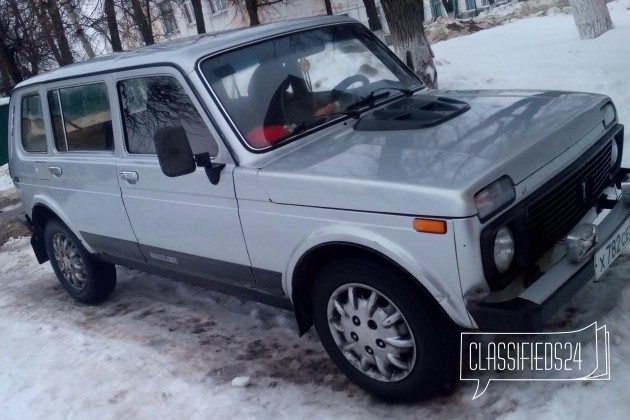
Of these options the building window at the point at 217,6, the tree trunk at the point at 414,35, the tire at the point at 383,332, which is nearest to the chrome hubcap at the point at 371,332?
the tire at the point at 383,332

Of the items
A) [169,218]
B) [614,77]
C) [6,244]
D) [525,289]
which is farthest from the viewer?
[6,244]

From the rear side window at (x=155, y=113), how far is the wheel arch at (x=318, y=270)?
2.80 feet

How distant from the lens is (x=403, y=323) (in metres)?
3.10

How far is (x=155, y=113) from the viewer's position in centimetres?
407

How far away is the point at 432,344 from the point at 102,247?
2.97 metres

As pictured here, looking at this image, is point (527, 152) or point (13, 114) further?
point (13, 114)

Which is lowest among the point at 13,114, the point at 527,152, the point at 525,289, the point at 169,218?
the point at 525,289

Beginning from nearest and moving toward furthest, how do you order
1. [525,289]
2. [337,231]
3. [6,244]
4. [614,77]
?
1. [525,289]
2. [337,231]
3. [614,77]
4. [6,244]

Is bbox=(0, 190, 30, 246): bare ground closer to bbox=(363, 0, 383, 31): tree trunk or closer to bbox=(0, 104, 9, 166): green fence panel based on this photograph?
bbox=(0, 104, 9, 166): green fence panel

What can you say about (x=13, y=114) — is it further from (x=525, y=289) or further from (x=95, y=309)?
(x=525, y=289)

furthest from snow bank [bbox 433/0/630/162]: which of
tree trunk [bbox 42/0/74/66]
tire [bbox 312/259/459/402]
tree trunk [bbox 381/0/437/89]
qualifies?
tree trunk [bbox 42/0/74/66]

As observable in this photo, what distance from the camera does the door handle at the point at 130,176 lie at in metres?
4.20

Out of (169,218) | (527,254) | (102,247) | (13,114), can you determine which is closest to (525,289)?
(527,254)

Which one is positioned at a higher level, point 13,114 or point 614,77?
point 13,114
